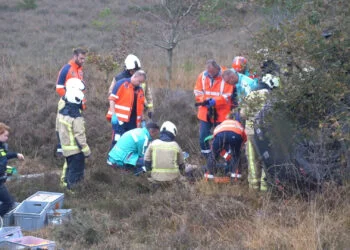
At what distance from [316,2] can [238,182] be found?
289 centimetres

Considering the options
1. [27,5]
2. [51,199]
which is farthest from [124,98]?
[27,5]

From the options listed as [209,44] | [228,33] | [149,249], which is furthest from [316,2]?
[228,33]

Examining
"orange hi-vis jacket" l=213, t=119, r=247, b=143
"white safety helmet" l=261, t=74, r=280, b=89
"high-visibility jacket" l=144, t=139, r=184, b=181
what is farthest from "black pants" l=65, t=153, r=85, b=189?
"white safety helmet" l=261, t=74, r=280, b=89

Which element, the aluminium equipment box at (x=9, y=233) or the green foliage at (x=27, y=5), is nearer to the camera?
the aluminium equipment box at (x=9, y=233)

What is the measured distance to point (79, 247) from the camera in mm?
5910

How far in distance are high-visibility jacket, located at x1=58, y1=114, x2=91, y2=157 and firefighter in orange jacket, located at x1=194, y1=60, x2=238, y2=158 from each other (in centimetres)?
217

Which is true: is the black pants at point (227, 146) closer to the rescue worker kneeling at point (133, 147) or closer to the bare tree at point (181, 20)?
the rescue worker kneeling at point (133, 147)

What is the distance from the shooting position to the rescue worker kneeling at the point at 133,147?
28.6ft

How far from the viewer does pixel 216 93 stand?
9000 mm

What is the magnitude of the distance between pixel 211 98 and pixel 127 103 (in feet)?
4.54

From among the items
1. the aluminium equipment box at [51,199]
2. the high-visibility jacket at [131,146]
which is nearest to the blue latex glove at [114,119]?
the high-visibility jacket at [131,146]

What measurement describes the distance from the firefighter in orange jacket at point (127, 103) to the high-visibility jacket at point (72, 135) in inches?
55.2

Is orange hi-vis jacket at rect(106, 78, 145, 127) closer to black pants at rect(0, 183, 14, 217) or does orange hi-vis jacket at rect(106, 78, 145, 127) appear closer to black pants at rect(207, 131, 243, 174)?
→ black pants at rect(207, 131, 243, 174)

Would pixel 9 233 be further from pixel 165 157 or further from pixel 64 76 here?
pixel 64 76
